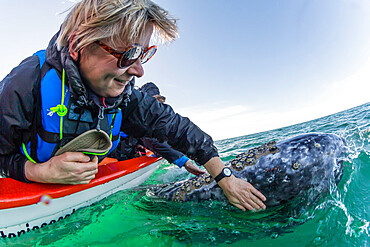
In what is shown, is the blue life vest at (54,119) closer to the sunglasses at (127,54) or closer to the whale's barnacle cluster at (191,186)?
the sunglasses at (127,54)

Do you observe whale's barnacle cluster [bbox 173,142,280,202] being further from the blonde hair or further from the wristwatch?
the blonde hair

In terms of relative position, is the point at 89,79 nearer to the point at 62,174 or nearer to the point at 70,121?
the point at 70,121

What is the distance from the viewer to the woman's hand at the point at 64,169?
6.88 ft

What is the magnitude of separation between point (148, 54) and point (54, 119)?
3.98 ft

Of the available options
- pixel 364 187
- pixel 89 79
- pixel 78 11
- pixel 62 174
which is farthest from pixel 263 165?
pixel 78 11

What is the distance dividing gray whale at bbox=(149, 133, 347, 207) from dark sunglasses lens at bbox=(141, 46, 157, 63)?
1.60m

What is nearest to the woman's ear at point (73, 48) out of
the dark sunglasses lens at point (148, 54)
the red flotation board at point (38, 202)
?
the dark sunglasses lens at point (148, 54)

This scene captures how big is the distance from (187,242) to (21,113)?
2020mm

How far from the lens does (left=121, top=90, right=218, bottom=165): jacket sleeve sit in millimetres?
2580

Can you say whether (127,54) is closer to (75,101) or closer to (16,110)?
(75,101)

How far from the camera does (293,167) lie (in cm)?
216

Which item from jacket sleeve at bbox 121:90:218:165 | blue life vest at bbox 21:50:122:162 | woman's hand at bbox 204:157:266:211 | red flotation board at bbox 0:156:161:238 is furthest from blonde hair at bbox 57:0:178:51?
red flotation board at bbox 0:156:161:238

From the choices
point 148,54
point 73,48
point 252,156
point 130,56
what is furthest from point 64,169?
point 252,156

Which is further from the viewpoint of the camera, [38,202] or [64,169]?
[38,202]
